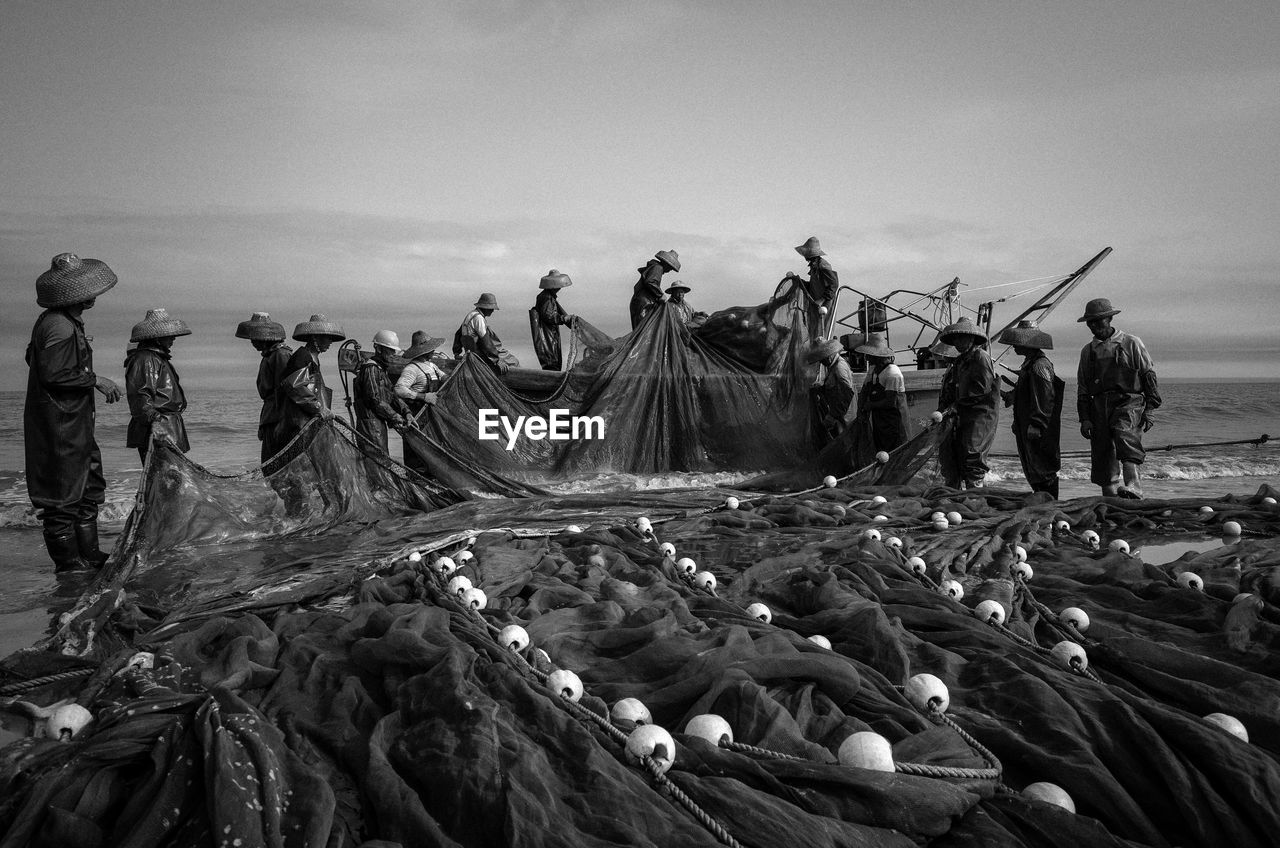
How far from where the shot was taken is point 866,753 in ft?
6.53

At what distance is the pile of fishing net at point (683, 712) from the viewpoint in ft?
6.11

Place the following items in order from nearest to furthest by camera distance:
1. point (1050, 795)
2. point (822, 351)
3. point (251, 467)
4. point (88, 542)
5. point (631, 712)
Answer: point (1050, 795)
point (631, 712)
point (88, 542)
point (822, 351)
point (251, 467)

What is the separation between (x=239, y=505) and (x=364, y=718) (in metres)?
3.67

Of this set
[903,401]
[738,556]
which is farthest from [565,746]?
[903,401]

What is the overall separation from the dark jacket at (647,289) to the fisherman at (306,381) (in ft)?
13.1

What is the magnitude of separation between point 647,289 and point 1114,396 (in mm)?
5478

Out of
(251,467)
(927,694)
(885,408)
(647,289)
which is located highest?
(647,289)

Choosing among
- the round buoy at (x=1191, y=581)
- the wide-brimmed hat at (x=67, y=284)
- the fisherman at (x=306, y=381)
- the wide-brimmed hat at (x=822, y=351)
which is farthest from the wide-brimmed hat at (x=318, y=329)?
the round buoy at (x=1191, y=581)

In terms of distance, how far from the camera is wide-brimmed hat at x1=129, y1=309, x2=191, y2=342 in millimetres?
6004

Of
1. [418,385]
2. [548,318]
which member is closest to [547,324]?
[548,318]

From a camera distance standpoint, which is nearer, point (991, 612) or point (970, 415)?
point (991, 612)

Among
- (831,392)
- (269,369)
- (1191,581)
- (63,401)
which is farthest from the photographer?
(831,392)

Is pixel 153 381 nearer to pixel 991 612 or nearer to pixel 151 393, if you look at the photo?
pixel 151 393

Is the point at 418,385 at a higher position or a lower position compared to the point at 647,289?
lower
